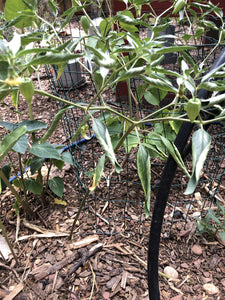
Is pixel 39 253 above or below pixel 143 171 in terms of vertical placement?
below

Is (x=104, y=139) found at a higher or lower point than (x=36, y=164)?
higher

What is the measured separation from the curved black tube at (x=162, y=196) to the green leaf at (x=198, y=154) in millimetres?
79

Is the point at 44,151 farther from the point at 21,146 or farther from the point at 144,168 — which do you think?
the point at 144,168

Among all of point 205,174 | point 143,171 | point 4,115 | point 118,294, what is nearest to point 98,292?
point 118,294

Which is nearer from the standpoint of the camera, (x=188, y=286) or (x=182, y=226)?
(x=188, y=286)

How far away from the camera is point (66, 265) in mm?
1026

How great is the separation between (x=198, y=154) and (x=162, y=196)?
207mm

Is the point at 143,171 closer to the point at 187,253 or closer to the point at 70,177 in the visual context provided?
the point at 187,253

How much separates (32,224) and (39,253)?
143 mm

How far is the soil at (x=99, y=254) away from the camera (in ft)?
3.15

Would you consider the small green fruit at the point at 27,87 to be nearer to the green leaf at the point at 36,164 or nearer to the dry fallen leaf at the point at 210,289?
the green leaf at the point at 36,164

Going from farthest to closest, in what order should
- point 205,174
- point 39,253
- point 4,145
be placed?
1. point 205,174
2. point 39,253
3. point 4,145

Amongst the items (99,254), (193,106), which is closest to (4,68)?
(193,106)

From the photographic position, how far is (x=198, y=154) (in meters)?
0.52
